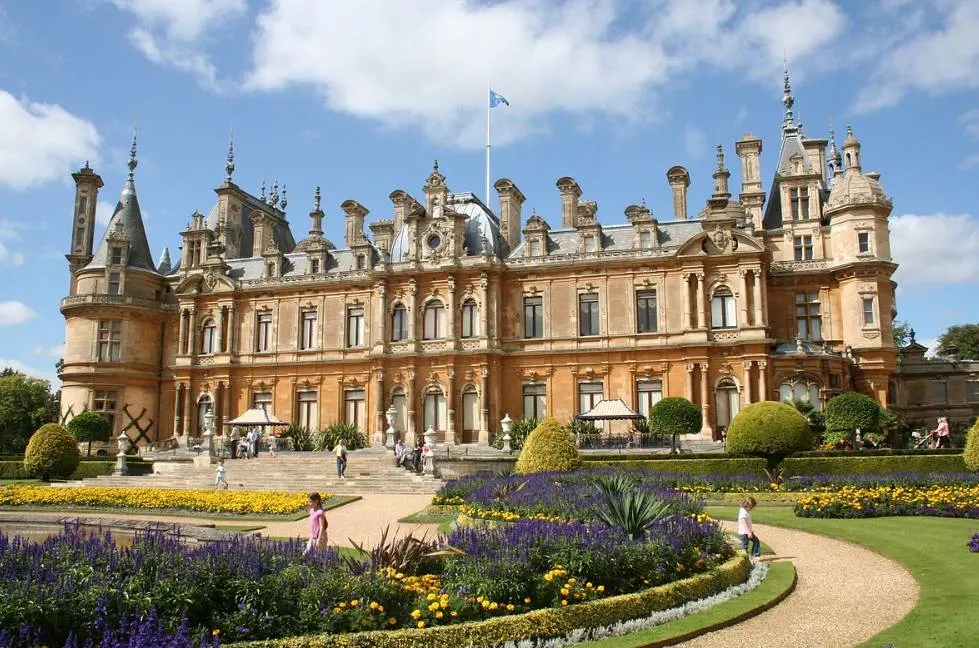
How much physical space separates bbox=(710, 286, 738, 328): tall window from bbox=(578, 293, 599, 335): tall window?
18.0ft

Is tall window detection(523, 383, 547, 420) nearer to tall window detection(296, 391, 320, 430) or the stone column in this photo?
the stone column

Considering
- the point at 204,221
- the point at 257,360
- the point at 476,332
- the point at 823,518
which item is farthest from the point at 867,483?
the point at 204,221

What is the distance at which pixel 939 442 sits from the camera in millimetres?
30547

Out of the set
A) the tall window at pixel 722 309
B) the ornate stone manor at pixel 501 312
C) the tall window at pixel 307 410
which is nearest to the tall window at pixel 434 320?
the ornate stone manor at pixel 501 312

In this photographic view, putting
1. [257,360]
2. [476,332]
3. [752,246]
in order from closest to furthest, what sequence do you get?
[752,246] → [476,332] → [257,360]

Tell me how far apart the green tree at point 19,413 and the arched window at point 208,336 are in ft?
50.3

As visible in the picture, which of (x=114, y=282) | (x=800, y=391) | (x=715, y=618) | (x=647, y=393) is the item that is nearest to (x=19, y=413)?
(x=114, y=282)

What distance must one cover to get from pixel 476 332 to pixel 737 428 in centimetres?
1734

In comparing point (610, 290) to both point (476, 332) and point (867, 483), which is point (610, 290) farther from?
point (867, 483)

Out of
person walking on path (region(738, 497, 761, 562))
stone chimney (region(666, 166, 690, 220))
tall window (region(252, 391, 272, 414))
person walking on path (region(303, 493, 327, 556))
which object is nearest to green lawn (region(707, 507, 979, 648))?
person walking on path (region(738, 497, 761, 562))

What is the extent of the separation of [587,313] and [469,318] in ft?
19.1

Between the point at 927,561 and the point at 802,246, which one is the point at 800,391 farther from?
the point at 927,561

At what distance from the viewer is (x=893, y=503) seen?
62.3 ft

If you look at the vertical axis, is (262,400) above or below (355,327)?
below
